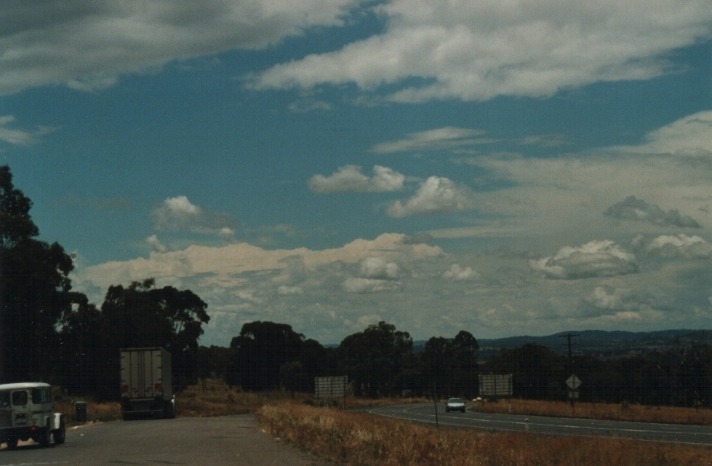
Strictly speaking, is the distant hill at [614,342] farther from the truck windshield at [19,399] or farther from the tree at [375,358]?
the truck windshield at [19,399]

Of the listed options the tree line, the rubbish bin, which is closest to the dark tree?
the tree line

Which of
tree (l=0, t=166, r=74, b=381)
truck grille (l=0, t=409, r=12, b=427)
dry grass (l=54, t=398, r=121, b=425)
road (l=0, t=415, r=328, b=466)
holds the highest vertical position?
tree (l=0, t=166, r=74, b=381)

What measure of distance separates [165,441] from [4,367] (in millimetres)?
33678

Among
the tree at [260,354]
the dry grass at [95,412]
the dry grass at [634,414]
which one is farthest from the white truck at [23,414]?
the tree at [260,354]

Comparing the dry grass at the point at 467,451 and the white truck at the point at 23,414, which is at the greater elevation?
the white truck at the point at 23,414

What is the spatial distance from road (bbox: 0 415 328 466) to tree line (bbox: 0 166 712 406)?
5688mm

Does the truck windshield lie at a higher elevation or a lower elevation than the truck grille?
higher

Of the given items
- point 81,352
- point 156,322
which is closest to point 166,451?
point 81,352

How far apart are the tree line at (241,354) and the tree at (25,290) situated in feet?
0.22

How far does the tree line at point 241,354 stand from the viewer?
61.1m

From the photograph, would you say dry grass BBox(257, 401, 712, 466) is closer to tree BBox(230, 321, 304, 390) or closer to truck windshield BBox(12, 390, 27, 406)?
truck windshield BBox(12, 390, 27, 406)

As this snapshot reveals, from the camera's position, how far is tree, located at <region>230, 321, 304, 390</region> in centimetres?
13225

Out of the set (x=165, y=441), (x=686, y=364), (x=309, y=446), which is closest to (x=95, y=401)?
(x=686, y=364)

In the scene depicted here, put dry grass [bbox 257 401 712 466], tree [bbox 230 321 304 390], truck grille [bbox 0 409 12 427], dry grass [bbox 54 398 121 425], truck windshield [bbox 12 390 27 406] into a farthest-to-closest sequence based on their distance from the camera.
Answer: tree [bbox 230 321 304 390]
dry grass [bbox 54 398 121 425]
truck windshield [bbox 12 390 27 406]
truck grille [bbox 0 409 12 427]
dry grass [bbox 257 401 712 466]
